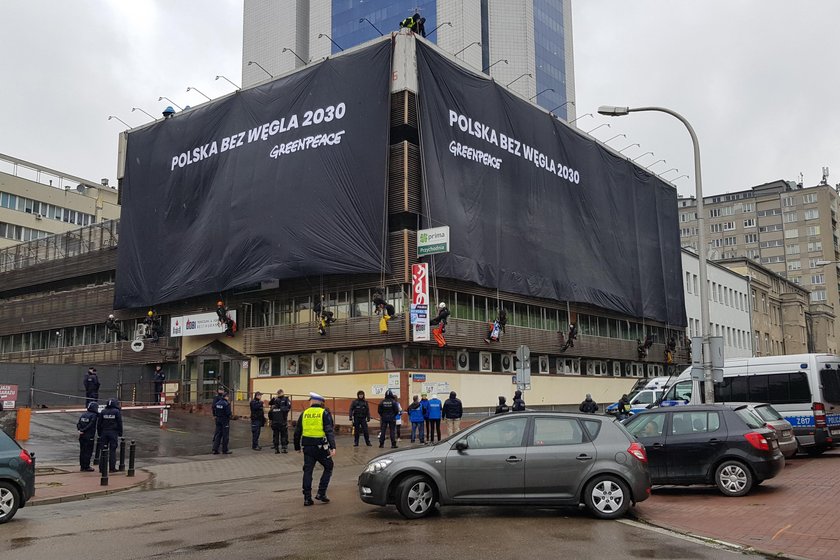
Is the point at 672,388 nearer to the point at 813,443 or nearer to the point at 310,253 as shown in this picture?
the point at 813,443

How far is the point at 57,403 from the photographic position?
36.6 metres

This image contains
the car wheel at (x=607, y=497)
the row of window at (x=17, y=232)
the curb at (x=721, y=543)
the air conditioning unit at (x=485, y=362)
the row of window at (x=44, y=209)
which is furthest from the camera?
the row of window at (x=44, y=209)

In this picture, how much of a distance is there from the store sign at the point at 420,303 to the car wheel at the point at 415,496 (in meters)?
20.5

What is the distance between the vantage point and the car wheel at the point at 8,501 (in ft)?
34.9

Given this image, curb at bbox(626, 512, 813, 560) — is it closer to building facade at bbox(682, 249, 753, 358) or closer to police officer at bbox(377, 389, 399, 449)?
police officer at bbox(377, 389, 399, 449)

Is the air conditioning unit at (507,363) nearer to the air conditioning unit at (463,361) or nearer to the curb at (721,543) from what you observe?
the air conditioning unit at (463,361)

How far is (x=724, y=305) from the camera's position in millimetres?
67938

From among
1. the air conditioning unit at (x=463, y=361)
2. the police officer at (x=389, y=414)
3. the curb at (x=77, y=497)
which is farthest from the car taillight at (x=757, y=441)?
the air conditioning unit at (x=463, y=361)

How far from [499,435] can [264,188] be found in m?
28.0

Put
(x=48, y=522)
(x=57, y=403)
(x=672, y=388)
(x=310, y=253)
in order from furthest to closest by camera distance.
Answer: (x=57, y=403) → (x=310, y=253) → (x=672, y=388) → (x=48, y=522)

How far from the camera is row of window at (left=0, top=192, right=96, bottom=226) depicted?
232 feet

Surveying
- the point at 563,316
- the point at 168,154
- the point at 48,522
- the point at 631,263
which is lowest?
the point at 48,522

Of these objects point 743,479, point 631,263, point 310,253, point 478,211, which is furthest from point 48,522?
point 631,263

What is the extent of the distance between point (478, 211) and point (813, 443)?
67.3 feet
